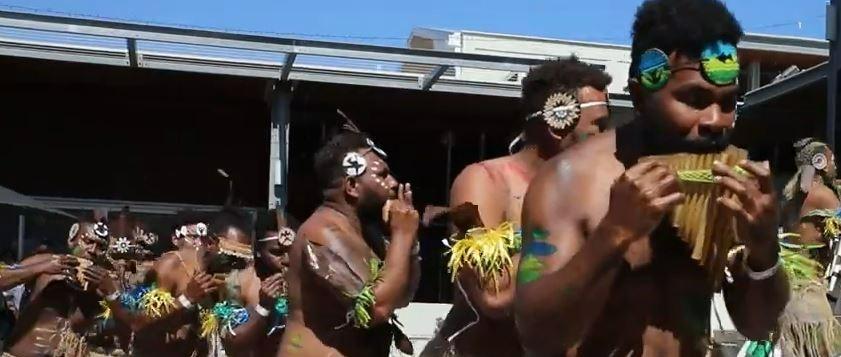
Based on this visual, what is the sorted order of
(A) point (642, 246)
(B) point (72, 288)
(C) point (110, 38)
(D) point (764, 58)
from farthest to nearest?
(D) point (764, 58) → (C) point (110, 38) → (B) point (72, 288) → (A) point (642, 246)

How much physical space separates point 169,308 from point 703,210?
18.8 feet

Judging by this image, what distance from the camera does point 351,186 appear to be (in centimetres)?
497

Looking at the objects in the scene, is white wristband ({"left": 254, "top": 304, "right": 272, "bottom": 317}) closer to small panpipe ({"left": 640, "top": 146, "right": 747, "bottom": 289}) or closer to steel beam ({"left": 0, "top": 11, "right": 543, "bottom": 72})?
small panpipe ({"left": 640, "top": 146, "right": 747, "bottom": 289})

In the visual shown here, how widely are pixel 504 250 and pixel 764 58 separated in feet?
61.2

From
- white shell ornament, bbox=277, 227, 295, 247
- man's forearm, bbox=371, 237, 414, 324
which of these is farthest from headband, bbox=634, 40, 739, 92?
white shell ornament, bbox=277, 227, 295, 247

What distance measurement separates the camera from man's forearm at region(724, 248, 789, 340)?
2.48 meters

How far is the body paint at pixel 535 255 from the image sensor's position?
2.48 metres

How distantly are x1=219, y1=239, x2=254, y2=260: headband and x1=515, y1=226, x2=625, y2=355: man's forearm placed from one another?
18.5 ft

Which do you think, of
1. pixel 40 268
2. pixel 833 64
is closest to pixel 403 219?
pixel 40 268

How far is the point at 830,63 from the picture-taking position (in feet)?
34.9

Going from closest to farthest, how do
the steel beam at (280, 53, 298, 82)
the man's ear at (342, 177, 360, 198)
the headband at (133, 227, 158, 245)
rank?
1. the man's ear at (342, 177, 360, 198)
2. the headband at (133, 227, 158, 245)
3. the steel beam at (280, 53, 298, 82)

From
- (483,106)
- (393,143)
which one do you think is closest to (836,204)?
(483,106)

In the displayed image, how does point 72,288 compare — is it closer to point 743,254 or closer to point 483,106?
point 743,254

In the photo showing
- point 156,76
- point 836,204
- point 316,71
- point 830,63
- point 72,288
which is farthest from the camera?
point 156,76
